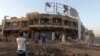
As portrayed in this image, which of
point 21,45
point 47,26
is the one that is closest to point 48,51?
point 21,45

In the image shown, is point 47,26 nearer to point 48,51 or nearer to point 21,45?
point 48,51

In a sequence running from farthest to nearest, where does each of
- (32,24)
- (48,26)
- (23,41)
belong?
(32,24) → (48,26) → (23,41)

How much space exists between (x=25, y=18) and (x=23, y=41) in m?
46.5

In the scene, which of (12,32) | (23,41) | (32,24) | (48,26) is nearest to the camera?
(23,41)

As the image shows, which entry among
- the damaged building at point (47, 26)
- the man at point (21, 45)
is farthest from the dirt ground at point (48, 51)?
the damaged building at point (47, 26)

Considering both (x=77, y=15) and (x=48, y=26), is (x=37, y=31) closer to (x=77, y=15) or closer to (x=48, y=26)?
(x=48, y=26)

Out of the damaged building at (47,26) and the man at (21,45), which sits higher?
the damaged building at (47,26)

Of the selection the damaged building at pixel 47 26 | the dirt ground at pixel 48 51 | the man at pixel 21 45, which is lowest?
the dirt ground at pixel 48 51

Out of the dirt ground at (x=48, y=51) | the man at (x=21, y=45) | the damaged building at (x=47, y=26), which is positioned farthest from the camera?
the damaged building at (x=47, y=26)

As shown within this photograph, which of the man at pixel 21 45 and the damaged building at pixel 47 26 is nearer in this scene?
the man at pixel 21 45

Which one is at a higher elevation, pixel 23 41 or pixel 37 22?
pixel 37 22

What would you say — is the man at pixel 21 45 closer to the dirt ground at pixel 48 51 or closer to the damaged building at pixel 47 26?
the dirt ground at pixel 48 51

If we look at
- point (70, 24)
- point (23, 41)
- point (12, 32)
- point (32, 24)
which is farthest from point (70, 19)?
point (23, 41)

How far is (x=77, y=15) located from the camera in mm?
57562
